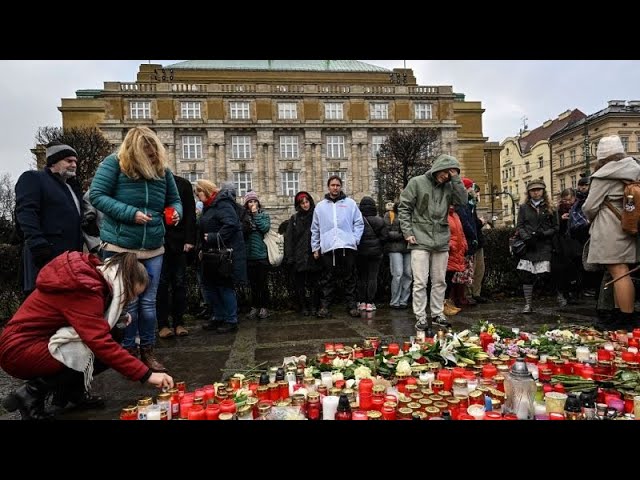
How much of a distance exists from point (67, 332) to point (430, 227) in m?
4.05

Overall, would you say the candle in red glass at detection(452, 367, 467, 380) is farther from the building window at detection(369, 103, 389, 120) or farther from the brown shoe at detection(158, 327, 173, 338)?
the building window at detection(369, 103, 389, 120)

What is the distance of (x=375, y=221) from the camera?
22.7ft

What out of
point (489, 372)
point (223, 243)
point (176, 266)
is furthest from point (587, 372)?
point (176, 266)

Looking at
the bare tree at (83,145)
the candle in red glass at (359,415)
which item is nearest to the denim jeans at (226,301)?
the candle in red glass at (359,415)

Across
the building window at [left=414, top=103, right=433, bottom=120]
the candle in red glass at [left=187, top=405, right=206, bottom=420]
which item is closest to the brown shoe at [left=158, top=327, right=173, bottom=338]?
the candle in red glass at [left=187, top=405, right=206, bottom=420]

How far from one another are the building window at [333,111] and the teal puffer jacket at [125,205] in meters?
50.9

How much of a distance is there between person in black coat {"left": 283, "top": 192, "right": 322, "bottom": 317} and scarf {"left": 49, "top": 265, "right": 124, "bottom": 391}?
3788mm

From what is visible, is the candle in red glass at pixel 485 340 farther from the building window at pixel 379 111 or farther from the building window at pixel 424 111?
the building window at pixel 424 111

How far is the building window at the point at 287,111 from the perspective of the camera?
172 ft

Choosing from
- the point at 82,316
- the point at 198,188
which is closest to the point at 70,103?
the point at 198,188

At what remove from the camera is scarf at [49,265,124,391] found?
2.60 meters
